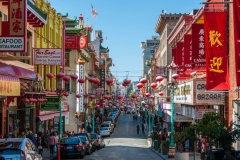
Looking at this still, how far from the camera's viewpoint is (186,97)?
1368 inches

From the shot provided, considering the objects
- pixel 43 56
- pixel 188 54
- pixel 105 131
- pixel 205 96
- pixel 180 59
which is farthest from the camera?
pixel 105 131

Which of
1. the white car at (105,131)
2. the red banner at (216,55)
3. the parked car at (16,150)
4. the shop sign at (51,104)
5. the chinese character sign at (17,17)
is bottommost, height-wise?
the white car at (105,131)

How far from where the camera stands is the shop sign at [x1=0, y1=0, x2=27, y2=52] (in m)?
22.2

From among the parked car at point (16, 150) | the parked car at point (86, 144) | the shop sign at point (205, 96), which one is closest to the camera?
the parked car at point (16, 150)

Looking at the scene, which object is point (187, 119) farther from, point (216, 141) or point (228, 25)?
point (216, 141)

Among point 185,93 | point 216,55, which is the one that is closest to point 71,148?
point 185,93

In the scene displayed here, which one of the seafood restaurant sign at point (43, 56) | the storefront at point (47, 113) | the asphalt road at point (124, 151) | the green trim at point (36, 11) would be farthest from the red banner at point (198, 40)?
the storefront at point (47, 113)

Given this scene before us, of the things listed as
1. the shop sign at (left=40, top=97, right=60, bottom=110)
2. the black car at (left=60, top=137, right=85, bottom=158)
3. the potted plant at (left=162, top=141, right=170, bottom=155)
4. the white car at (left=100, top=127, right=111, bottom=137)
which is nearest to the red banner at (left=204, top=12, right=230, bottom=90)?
the black car at (left=60, top=137, right=85, bottom=158)

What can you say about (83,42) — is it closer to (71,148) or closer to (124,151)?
(124,151)

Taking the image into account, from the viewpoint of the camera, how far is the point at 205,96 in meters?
31.6

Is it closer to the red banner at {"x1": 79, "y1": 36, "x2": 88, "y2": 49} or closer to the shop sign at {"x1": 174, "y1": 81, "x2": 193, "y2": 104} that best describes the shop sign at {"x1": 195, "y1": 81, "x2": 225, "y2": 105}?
the shop sign at {"x1": 174, "y1": 81, "x2": 193, "y2": 104}

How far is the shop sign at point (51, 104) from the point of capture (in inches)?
1521

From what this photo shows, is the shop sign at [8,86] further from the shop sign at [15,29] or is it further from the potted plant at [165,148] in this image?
the potted plant at [165,148]

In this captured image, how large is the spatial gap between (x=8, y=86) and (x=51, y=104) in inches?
605
